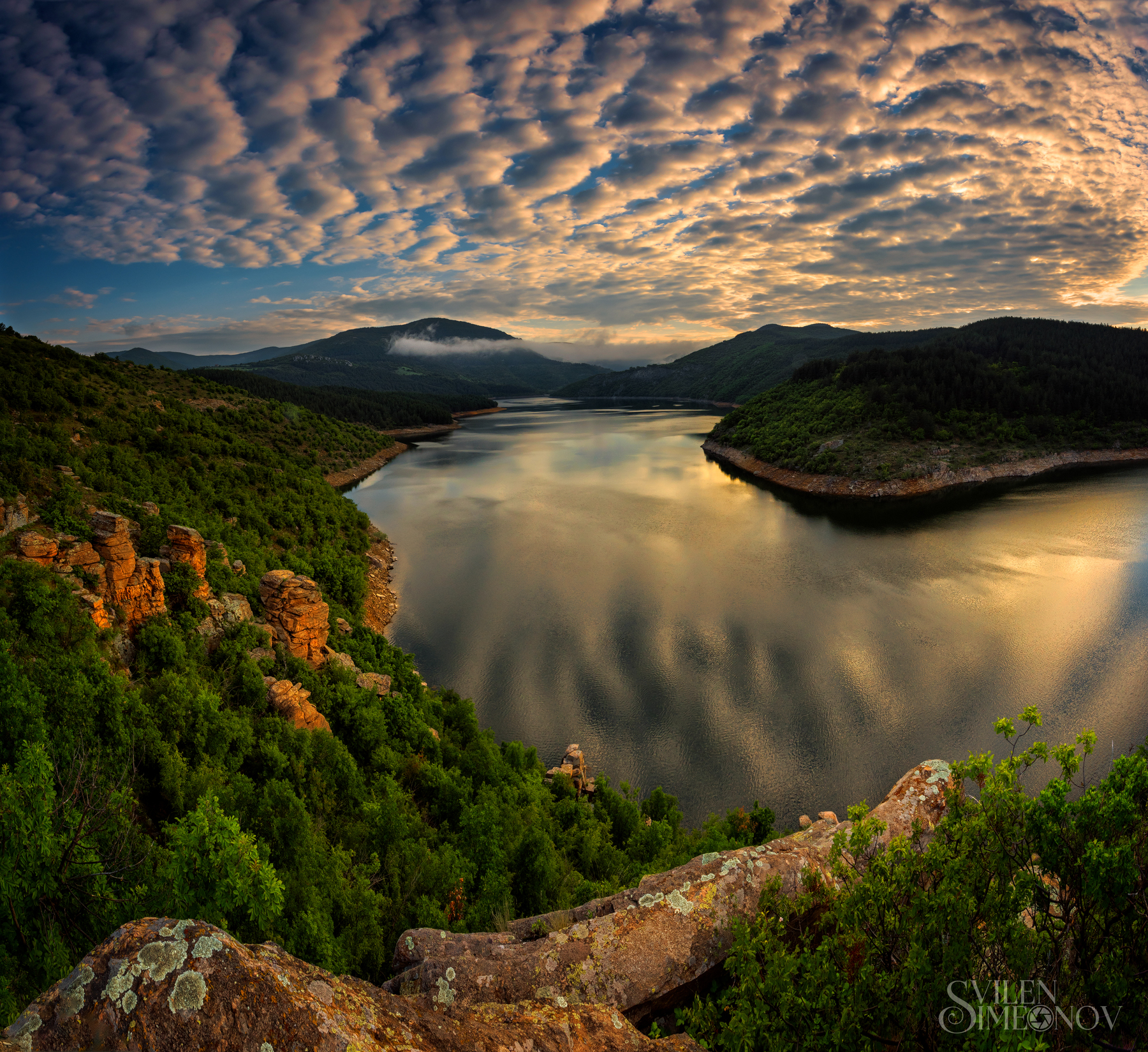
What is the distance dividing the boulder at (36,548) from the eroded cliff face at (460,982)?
12.5m

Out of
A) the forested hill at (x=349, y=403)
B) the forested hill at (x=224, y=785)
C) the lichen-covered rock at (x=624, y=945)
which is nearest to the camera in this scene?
the lichen-covered rock at (x=624, y=945)

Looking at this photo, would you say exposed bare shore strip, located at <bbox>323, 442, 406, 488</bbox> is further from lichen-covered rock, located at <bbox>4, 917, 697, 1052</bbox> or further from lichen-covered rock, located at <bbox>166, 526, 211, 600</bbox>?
lichen-covered rock, located at <bbox>4, 917, 697, 1052</bbox>

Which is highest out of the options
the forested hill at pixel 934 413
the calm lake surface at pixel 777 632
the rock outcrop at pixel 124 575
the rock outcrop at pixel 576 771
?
the forested hill at pixel 934 413

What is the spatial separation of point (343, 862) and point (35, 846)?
A: 5.42 metres

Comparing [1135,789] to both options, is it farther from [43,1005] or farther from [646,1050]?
[43,1005]

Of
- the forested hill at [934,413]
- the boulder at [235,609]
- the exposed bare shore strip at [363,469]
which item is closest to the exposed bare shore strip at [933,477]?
the forested hill at [934,413]

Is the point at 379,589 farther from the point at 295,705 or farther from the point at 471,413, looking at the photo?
the point at 471,413

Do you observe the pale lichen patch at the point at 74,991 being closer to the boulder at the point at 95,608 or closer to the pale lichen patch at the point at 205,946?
the pale lichen patch at the point at 205,946

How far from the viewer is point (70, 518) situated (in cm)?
1439

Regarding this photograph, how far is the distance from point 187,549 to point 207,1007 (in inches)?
612

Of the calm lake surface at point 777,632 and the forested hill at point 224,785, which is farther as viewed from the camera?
the calm lake surface at point 777,632

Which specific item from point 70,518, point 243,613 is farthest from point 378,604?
point 70,518

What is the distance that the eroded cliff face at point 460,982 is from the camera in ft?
10.8

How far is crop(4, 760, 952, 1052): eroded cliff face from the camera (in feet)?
10.8
